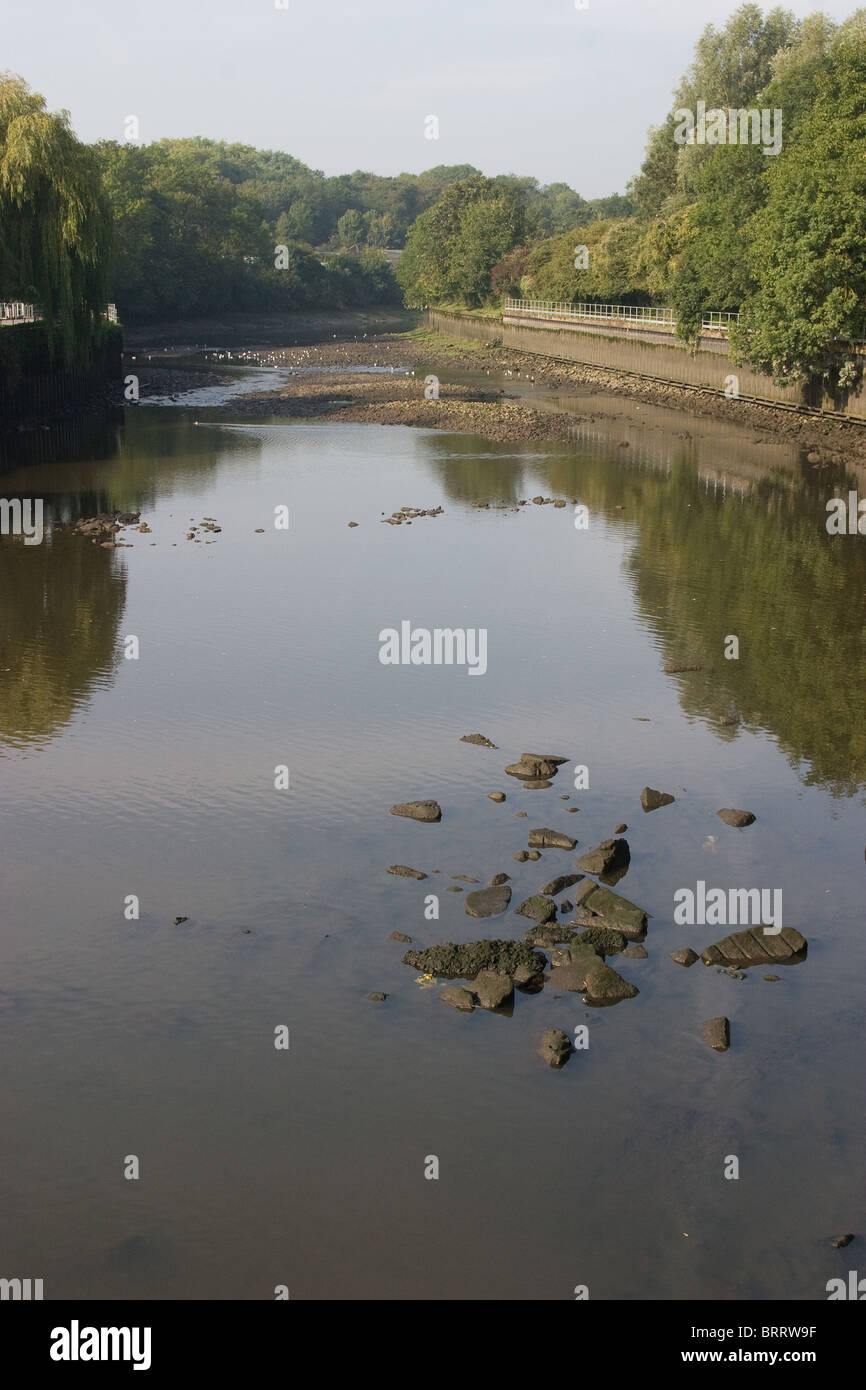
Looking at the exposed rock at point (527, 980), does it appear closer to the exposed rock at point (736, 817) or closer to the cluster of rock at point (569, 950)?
the cluster of rock at point (569, 950)

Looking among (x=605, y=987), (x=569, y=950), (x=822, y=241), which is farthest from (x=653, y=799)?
(x=822, y=241)

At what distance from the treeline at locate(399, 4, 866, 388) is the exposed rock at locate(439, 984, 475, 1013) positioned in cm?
4053

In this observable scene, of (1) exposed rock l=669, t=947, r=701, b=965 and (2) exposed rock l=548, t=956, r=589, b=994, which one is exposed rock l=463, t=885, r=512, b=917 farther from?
(1) exposed rock l=669, t=947, r=701, b=965

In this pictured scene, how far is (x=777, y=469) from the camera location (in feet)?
155

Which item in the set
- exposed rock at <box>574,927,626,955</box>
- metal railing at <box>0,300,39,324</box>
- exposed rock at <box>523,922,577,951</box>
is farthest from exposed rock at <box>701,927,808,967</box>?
metal railing at <box>0,300,39,324</box>

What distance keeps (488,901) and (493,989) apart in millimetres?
1936

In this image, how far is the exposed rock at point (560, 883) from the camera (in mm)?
15984

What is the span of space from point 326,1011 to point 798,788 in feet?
29.6

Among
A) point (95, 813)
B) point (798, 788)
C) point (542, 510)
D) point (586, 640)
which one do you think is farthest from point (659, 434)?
point (95, 813)

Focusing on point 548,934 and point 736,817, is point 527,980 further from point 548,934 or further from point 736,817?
point 736,817

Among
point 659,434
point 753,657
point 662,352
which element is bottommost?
point 753,657

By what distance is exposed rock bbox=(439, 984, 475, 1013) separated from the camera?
13.8 meters

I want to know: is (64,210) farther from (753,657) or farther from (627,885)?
(627,885)

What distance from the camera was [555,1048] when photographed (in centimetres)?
1297
